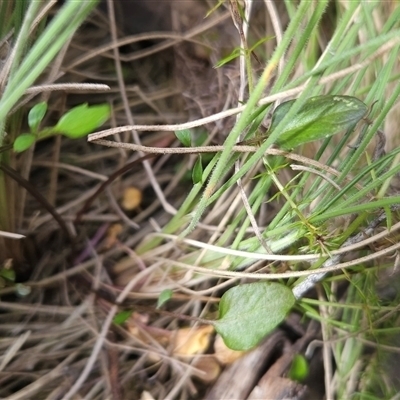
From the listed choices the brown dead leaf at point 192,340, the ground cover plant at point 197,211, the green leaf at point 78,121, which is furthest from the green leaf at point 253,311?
the green leaf at point 78,121

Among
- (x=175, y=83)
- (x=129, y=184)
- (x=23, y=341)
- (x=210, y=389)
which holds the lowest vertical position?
(x=210, y=389)

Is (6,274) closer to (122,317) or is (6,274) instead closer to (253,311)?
(122,317)

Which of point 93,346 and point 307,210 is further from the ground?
point 307,210

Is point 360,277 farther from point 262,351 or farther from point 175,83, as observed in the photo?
point 175,83

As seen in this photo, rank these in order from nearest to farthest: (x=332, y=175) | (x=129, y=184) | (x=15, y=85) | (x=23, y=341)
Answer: (x=15, y=85) < (x=332, y=175) < (x=23, y=341) < (x=129, y=184)

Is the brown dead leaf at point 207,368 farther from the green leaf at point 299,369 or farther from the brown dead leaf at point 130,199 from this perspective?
the brown dead leaf at point 130,199

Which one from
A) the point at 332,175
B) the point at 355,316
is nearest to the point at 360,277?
the point at 355,316

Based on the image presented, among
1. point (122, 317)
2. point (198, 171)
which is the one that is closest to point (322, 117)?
point (198, 171)
